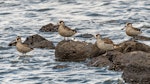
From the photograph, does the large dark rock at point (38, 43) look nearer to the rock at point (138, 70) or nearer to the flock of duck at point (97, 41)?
the flock of duck at point (97, 41)

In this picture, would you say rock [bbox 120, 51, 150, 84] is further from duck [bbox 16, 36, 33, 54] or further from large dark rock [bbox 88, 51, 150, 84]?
duck [bbox 16, 36, 33, 54]

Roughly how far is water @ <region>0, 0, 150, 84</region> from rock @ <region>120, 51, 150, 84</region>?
56 cm

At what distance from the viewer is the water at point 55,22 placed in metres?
20.2

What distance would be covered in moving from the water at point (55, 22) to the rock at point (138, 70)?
56cm

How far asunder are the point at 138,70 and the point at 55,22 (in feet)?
47.6

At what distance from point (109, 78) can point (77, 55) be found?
342cm

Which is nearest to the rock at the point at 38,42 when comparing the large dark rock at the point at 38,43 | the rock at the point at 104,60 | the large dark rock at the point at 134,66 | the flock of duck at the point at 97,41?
the large dark rock at the point at 38,43

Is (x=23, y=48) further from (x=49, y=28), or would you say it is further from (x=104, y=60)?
(x=49, y=28)

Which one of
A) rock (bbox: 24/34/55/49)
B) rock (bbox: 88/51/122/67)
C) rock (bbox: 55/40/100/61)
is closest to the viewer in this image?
rock (bbox: 88/51/122/67)

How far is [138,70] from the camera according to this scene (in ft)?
61.6

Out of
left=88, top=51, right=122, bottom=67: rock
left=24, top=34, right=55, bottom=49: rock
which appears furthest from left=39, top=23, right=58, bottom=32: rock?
left=88, top=51, right=122, bottom=67: rock

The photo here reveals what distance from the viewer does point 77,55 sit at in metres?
22.9

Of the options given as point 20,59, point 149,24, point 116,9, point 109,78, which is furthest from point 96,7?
point 109,78

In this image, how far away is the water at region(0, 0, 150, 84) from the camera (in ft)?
66.4
